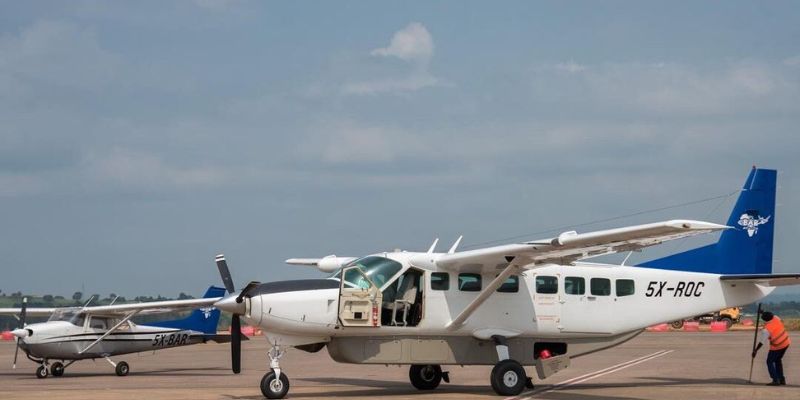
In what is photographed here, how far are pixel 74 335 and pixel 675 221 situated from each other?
743 inches

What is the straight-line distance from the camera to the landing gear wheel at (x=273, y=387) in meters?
16.8

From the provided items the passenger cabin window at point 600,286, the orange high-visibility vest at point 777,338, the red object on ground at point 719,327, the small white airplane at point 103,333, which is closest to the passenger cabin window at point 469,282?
the passenger cabin window at point 600,286

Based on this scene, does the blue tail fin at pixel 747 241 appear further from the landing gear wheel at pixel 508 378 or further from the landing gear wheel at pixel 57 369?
the landing gear wheel at pixel 57 369

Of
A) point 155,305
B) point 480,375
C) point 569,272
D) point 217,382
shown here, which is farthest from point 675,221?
point 155,305

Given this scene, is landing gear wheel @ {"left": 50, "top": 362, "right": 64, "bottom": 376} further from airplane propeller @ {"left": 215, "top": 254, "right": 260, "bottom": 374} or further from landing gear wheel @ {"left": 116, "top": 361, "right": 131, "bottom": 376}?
airplane propeller @ {"left": 215, "top": 254, "right": 260, "bottom": 374}

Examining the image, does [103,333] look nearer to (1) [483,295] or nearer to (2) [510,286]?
(2) [510,286]

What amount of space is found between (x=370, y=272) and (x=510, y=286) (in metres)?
2.70

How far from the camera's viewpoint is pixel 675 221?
46.8 feet

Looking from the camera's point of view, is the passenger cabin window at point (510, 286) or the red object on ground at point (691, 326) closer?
the passenger cabin window at point (510, 286)

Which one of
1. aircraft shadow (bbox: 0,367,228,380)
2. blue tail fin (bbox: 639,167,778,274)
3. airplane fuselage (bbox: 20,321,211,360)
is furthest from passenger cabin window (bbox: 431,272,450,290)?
airplane fuselage (bbox: 20,321,211,360)

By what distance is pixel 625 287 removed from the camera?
19.6m

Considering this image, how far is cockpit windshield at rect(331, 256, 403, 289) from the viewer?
1748 cm

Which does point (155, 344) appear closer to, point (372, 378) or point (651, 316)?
point (372, 378)

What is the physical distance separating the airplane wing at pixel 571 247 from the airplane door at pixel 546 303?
3.10 ft
